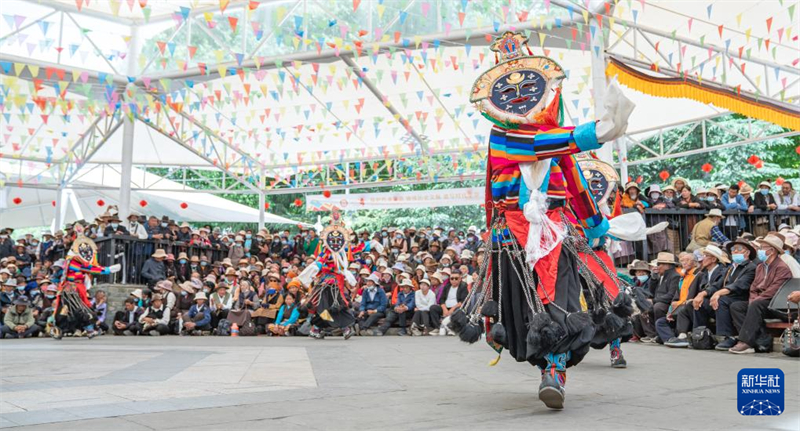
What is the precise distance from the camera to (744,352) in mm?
6996

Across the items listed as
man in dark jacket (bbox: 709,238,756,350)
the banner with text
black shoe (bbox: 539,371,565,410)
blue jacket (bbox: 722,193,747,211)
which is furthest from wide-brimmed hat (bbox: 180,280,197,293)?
black shoe (bbox: 539,371,565,410)

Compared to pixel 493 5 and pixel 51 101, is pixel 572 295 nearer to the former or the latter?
pixel 493 5

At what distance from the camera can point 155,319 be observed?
12969 millimetres

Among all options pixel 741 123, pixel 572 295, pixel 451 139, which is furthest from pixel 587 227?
pixel 741 123

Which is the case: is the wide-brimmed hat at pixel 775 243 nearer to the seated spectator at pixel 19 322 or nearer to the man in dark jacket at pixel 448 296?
the man in dark jacket at pixel 448 296

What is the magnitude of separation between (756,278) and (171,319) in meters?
9.89

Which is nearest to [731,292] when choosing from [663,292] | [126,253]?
[663,292]

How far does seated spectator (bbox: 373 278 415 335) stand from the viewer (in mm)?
12125

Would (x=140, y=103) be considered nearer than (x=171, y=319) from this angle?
No

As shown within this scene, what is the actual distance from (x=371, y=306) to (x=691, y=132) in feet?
51.1

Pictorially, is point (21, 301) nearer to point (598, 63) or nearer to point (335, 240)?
point (335, 240)

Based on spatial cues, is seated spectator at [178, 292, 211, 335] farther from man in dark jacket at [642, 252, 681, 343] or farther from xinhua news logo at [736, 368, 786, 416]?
xinhua news logo at [736, 368, 786, 416]

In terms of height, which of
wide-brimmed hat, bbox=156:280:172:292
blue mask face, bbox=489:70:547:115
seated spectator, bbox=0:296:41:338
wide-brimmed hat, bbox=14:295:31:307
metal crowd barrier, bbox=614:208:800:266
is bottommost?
seated spectator, bbox=0:296:41:338

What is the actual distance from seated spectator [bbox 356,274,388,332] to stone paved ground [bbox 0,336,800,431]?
5.52m
